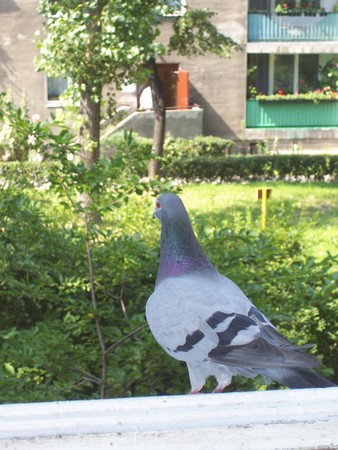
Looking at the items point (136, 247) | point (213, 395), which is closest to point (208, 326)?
point (213, 395)

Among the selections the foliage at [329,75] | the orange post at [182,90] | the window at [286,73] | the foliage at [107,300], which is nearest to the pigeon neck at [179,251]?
the foliage at [107,300]

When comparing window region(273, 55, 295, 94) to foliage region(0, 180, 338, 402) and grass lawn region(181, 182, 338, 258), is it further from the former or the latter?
foliage region(0, 180, 338, 402)

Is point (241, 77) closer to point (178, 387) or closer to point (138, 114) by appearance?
point (138, 114)

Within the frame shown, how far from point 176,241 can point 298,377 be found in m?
0.53

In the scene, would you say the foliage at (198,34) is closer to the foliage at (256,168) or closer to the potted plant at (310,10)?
the foliage at (256,168)

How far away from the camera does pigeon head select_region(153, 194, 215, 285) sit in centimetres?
220

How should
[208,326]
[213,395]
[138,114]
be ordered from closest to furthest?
[213,395]
[208,326]
[138,114]

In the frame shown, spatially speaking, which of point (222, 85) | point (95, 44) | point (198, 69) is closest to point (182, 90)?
point (198, 69)

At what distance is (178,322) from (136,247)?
7.68 feet

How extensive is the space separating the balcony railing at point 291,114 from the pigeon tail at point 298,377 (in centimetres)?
2359

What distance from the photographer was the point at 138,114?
2291 centimetres

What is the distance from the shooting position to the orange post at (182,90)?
24.1 metres

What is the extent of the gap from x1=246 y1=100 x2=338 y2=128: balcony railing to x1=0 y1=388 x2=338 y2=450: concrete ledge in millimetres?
24197

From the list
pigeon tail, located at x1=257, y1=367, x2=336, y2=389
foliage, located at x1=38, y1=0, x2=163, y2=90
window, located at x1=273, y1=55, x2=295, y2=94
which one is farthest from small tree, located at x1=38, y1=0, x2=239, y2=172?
window, located at x1=273, y1=55, x2=295, y2=94
